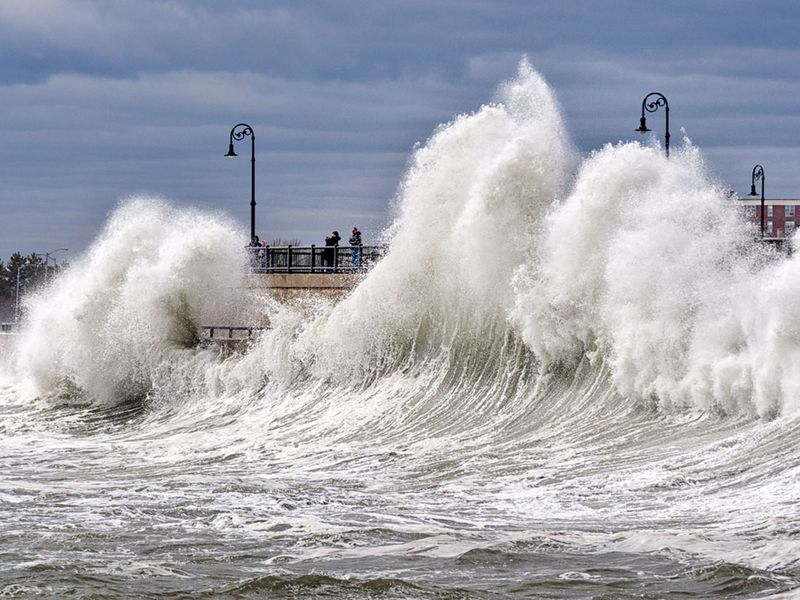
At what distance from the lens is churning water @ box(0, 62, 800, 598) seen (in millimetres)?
11125

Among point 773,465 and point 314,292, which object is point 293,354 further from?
point 773,465

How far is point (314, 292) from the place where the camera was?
1168 inches

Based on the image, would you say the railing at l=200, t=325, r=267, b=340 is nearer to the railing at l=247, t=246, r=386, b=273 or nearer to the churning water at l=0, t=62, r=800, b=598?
the churning water at l=0, t=62, r=800, b=598

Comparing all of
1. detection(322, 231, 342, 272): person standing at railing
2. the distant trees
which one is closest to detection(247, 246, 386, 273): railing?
detection(322, 231, 342, 272): person standing at railing

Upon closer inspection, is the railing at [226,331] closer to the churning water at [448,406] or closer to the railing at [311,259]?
the churning water at [448,406]

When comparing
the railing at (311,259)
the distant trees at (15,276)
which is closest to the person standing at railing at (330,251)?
the railing at (311,259)

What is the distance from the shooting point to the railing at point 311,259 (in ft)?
93.5

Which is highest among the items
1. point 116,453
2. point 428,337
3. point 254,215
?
point 254,215

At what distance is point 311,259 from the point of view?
103 ft

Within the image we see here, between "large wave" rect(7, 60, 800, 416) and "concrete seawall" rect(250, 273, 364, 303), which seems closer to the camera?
"large wave" rect(7, 60, 800, 416)

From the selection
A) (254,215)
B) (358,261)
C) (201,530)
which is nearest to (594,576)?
(201,530)

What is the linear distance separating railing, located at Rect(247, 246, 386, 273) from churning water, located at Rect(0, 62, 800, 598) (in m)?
1.65

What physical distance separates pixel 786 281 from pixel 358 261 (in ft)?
42.0

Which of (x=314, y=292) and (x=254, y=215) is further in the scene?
(x=254, y=215)
